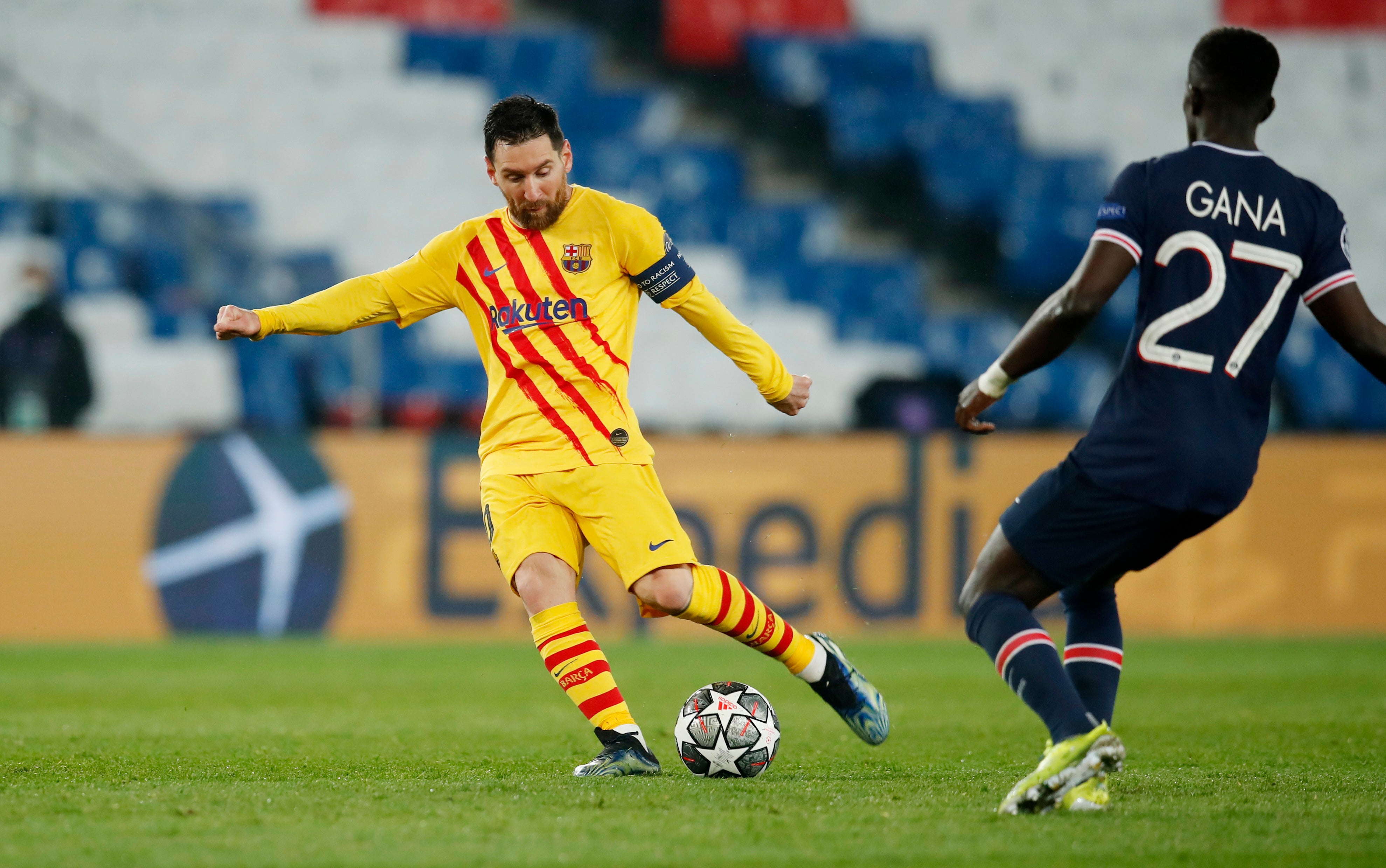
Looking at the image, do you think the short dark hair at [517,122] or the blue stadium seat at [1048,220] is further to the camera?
the blue stadium seat at [1048,220]

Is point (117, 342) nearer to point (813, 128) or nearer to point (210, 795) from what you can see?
point (813, 128)

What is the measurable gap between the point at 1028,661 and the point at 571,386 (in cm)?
159

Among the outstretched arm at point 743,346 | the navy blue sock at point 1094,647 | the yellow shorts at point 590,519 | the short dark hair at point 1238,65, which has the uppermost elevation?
the short dark hair at point 1238,65

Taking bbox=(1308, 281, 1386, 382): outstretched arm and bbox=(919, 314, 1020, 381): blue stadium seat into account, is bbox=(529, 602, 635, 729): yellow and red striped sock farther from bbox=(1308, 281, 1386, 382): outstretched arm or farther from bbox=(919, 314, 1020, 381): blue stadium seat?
bbox=(919, 314, 1020, 381): blue stadium seat

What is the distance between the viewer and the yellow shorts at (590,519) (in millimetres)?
4359

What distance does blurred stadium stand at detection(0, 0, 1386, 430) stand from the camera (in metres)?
12.2

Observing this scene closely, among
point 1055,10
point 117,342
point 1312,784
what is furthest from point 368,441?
point 1055,10

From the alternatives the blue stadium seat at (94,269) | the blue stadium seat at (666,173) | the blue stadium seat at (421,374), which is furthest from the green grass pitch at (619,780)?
the blue stadium seat at (666,173)

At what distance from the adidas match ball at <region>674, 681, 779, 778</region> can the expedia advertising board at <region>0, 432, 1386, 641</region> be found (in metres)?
5.17

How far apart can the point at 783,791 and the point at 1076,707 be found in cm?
91

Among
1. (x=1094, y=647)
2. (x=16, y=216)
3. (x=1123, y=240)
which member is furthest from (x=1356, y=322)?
(x=16, y=216)

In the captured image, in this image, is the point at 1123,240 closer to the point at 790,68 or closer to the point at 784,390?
the point at 784,390

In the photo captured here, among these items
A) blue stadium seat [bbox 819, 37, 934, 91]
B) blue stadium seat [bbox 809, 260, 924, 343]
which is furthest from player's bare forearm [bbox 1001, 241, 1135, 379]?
blue stadium seat [bbox 819, 37, 934, 91]

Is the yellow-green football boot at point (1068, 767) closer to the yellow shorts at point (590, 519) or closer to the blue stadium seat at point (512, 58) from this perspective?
the yellow shorts at point (590, 519)
